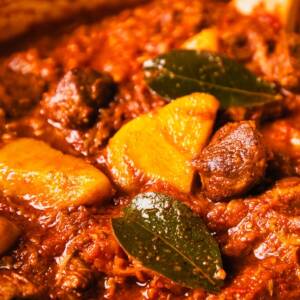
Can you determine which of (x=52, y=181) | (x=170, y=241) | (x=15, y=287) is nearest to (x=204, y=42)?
(x=52, y=181)

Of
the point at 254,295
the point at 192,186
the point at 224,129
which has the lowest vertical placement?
the point at 254,295

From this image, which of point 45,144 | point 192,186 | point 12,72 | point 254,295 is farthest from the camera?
point 12,72

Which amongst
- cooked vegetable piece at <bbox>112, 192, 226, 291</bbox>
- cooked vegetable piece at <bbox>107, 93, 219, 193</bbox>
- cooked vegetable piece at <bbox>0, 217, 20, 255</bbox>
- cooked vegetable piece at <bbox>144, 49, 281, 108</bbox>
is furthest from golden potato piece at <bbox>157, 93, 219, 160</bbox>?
cooked vegetable piece at <bbox>0, 217, 20, 255</bbox>

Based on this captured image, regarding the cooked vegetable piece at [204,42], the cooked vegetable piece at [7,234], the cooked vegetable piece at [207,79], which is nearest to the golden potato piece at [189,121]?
the cooked vegetable piece at [207,79]

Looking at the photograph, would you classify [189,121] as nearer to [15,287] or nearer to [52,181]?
[52,181]

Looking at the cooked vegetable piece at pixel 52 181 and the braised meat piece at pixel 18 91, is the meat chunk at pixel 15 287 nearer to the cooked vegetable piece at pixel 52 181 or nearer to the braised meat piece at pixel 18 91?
the cooked vegetable piece at pixel 52 181

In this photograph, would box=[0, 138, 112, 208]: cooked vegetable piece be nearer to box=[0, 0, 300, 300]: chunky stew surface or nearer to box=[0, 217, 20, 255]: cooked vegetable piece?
box=[0, 0, 300, 300]: chunky stew surface

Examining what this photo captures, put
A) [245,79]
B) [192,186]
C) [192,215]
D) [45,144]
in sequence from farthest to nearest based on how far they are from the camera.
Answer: [245,79] < [45,144] < [192,186] < [192,215]

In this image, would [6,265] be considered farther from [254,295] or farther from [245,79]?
[245,79]

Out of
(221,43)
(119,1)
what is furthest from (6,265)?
(119,1)
